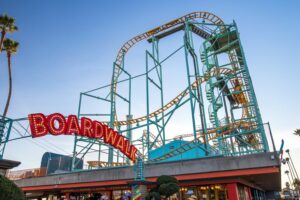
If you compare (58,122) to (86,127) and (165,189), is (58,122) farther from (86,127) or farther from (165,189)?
(165,189)

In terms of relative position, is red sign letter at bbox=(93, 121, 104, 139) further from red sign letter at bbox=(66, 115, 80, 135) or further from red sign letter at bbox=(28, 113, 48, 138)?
red sign letter at bbox=(28, 113, 48, 138)

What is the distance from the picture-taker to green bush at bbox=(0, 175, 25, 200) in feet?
19.7

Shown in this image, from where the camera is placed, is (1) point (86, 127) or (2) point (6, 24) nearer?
(1) point (86, 127)

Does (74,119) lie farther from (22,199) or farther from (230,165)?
(230,165)

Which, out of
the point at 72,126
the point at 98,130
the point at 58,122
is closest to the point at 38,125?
the point at 58,122

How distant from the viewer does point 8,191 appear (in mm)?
6125

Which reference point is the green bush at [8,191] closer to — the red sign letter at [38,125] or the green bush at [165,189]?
the red sign letter at [38,125]

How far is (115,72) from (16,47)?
11508 mm

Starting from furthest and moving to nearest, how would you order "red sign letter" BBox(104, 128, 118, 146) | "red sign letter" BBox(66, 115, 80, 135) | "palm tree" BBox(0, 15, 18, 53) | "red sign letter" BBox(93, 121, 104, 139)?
"palm tree" BBox(0, 15, 18, 53) < "red sign letter" BBox(104, 128, 118, 146) < "red sign letter" BBox(93, 121, 104, 139) < "red sign letter" BBox(66, 115, 80, 135)

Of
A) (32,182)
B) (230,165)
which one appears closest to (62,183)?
(32,182)

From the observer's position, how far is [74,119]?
48.9 ft

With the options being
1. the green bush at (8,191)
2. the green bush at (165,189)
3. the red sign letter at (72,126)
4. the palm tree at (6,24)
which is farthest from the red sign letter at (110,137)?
the palm tree at (6,24)

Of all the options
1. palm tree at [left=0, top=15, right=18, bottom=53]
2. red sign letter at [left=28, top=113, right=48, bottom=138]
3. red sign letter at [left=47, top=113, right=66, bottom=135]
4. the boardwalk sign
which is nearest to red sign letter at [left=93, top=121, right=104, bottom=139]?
the boardwalk sign

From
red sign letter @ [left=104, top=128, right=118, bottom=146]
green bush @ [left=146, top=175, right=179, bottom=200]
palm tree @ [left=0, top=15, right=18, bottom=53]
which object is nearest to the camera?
green bush @ [left=146, top=175, right=179, bottom=200]
